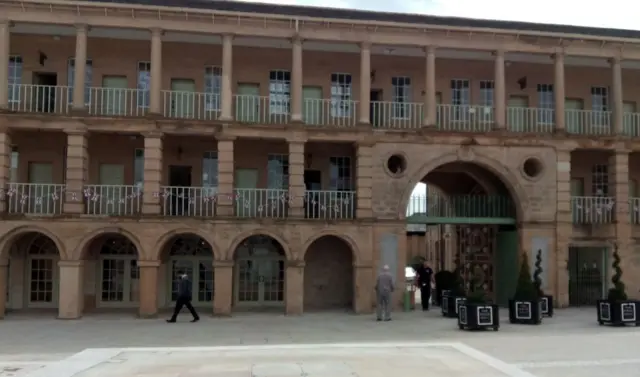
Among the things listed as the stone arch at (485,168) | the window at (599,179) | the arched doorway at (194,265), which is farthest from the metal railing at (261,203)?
the window at (599,179)

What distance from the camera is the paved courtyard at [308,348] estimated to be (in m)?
12.4

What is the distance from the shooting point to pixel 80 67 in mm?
22719

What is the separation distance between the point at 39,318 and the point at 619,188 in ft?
71.0

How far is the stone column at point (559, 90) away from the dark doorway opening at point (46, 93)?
1832cm

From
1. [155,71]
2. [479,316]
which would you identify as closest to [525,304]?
[479,316]

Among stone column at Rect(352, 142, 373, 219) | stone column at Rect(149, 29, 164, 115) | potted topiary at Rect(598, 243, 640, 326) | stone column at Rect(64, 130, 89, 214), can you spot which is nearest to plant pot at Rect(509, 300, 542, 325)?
potted topiary at Rect(598, 243, 640, 326)

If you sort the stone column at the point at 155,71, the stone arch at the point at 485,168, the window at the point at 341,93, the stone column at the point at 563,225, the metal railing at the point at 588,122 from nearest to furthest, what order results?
the stone column at the point at 155,71 → the stone arch at the point at 485,168 → the stone column at the point at 563,225 → the window at the point at 341,93 → the metal railing at the point at 588,122

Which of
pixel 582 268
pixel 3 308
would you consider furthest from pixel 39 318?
pixel 582 268

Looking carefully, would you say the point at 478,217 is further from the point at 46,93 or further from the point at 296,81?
the point at 46,93

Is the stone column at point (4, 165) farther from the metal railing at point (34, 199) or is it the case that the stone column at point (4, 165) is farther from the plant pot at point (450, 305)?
the plant pot at point (450, 305)

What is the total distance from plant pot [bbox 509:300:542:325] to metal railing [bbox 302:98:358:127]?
878cm

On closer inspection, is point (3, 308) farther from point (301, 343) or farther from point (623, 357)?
point (623, 357)

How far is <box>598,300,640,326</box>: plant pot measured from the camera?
768 inches

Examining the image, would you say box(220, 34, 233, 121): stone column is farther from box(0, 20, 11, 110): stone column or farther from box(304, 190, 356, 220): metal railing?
box(0, 20, 11, 110): stone column
